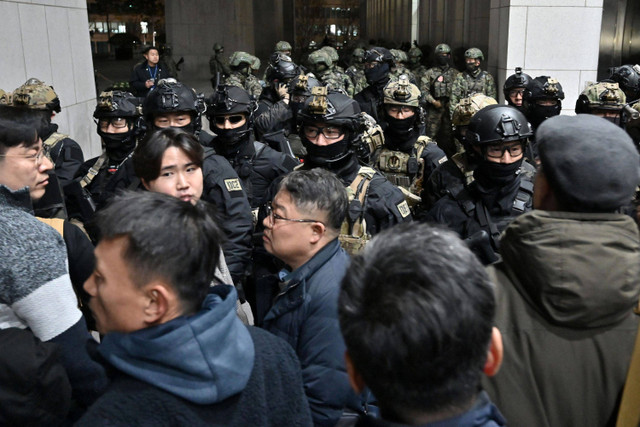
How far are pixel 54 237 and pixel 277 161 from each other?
3442 mm

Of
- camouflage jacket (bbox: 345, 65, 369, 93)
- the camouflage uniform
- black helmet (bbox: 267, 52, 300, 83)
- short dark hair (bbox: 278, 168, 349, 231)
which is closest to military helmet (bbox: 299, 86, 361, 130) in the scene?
short dark hair (bbox: 278, 168, 349, 231)

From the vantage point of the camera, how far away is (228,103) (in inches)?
205

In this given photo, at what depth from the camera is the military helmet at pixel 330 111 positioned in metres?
4.31

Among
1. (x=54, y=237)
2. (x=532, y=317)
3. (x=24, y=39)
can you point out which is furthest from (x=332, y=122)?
(x=24, y=39)

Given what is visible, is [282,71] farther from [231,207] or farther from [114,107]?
[231,207]

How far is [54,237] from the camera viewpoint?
6.88ft

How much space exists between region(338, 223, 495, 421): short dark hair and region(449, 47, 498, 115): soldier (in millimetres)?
9848

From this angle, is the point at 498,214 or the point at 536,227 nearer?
the point at 536,227

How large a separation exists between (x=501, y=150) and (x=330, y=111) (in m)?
1.20

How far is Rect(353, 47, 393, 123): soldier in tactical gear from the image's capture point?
32.0ft

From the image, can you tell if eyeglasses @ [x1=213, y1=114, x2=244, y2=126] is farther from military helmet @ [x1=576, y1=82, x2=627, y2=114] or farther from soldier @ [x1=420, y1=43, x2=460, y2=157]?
soldier @ [x1=420, y1=43, x2=460, y2=157]

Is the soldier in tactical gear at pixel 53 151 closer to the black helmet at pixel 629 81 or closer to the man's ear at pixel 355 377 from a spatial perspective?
the man's ear at pixel 355 377

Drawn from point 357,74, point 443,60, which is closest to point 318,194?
point 443,60

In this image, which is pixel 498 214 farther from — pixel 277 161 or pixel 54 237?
pixel 54 237
